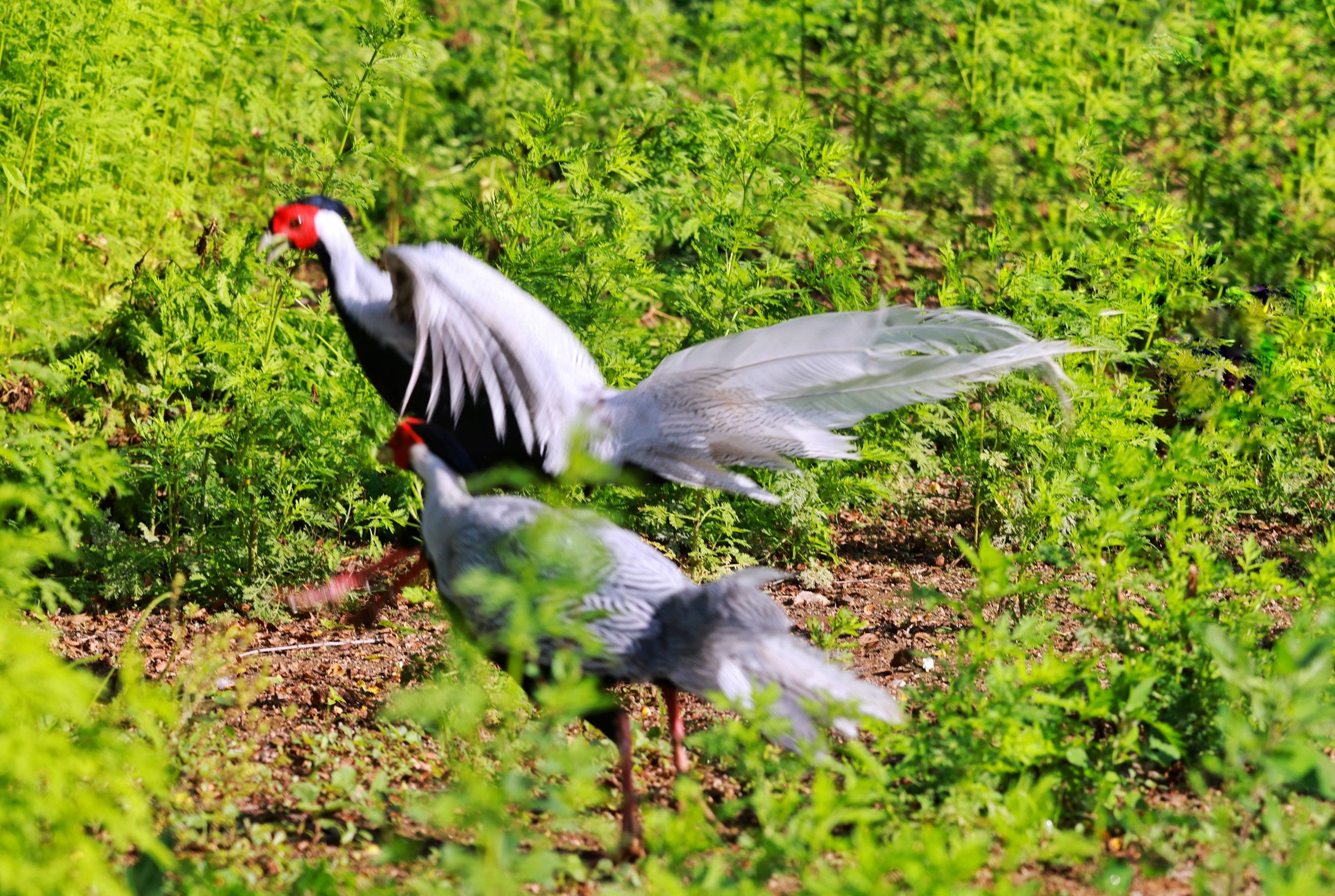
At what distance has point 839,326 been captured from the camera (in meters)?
3.97

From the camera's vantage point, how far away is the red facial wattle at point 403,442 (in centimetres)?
347

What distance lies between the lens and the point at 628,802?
2.97 m

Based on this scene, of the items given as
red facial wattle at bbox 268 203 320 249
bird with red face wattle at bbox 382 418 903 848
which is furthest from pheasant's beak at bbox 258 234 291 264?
bird with red face wattle at bbox 382 418 903 848

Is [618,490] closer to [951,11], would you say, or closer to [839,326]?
[839,326]

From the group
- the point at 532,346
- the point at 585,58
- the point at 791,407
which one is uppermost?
the point at 585,58

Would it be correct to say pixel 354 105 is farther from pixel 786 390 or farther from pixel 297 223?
pixel 786 390

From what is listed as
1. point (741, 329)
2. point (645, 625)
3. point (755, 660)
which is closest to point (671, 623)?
point (645, 625)

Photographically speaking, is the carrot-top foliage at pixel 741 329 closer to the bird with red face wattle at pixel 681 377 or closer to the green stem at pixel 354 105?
the green stem at pixel 354 105

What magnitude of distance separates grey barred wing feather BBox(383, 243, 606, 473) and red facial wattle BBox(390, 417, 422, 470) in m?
0.42

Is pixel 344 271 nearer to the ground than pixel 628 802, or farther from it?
farther from it

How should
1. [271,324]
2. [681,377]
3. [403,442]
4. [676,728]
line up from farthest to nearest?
[271,324] → [681,377] → [403,442] → [676,728]

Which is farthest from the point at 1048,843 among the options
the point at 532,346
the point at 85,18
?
the point at 85,18

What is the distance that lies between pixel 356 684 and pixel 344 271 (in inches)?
54.3

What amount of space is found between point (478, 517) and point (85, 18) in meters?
2.49
